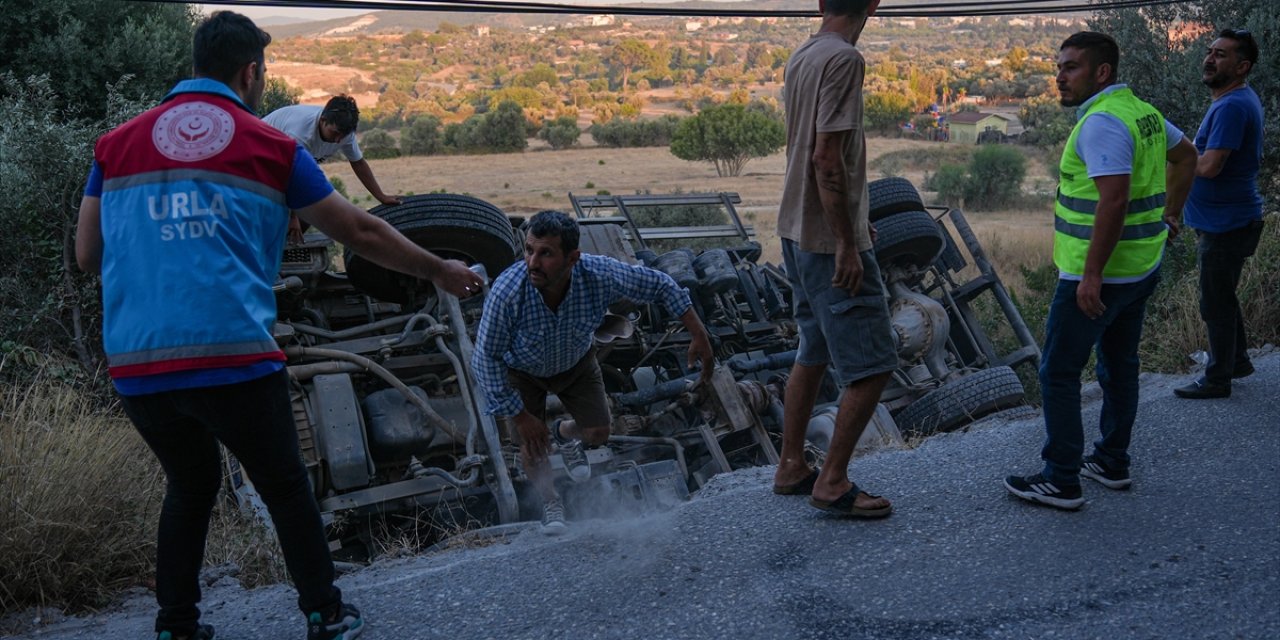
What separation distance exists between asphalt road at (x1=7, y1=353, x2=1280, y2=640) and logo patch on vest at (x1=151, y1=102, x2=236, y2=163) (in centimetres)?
167

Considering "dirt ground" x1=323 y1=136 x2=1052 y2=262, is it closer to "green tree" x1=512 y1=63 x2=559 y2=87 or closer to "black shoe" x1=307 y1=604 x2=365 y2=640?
"green tree" x1=512 y1=63 x2=559 y2=87

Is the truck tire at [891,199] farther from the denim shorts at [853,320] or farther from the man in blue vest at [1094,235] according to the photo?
the denim shorts at [853,320]

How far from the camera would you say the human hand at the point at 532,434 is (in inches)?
181

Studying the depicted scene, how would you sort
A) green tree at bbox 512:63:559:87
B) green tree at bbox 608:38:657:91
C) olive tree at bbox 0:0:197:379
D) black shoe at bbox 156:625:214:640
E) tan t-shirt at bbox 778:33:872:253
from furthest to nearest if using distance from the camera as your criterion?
green tree at bbox 608:38:657:91
green tree at bbox 512:63:559:87
olive tree at bbox 0:0:197:379
tan t-shirt at bbox 778:33:872:253
black shoe at bbox 156:625:214:640

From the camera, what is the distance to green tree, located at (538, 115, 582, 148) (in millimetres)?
65438

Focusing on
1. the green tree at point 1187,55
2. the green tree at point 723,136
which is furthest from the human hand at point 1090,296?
the green tree at point 723,136

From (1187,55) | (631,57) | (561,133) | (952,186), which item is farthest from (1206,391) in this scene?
(631,57)

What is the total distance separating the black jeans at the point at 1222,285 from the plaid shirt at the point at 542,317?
3.10m

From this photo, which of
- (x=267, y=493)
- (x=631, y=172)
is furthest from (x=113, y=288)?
(x=631, y=172)

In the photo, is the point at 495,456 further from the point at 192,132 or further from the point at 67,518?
the point at 192,132

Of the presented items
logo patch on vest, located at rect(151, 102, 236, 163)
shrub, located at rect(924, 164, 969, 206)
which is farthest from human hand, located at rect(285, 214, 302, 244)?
shrub, located at rect(924, 164, 969, 206)

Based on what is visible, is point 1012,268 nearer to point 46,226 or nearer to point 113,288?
point 46,226

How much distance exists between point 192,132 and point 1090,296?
3292mm

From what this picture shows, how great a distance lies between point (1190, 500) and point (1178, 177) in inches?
60.7
